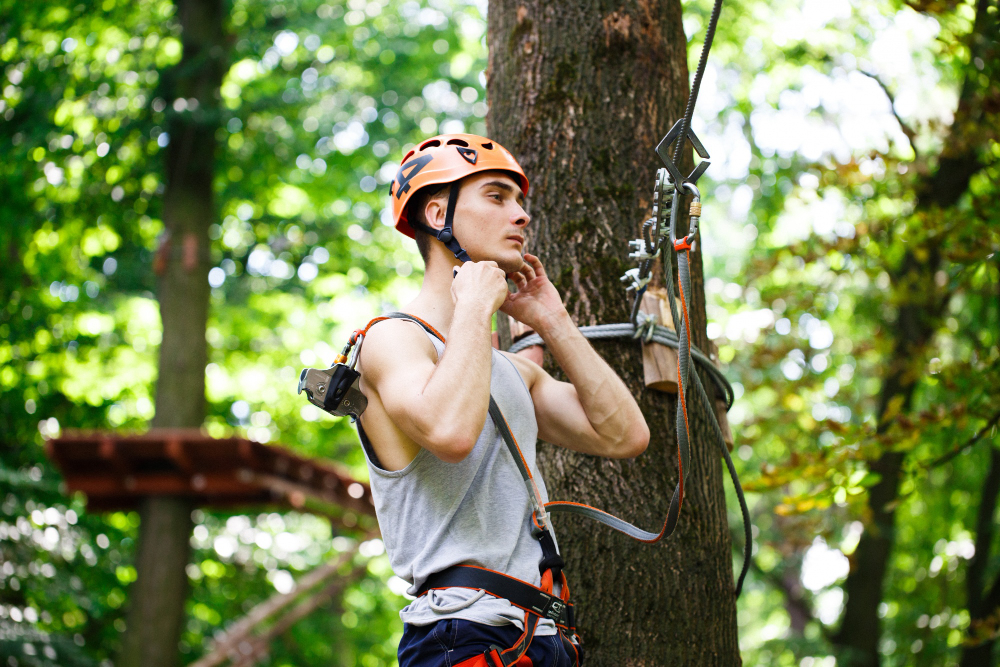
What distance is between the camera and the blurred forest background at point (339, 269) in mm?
8594

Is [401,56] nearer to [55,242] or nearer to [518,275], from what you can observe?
[55,242]

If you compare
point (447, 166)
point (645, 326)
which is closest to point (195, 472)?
point (645, 326)

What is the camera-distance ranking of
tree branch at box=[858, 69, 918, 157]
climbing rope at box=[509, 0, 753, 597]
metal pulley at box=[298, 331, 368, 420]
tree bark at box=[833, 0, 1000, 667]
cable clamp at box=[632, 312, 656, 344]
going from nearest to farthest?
1. metal pulley at box=[298, 331, 368, 420]
2. climbing rope at box=[509, 0, 753, 597]
3. cable clamp at box=[632, 312, 656, 344]
4. tree branch at box=[858, 69, 918, 157]
5. tree bark at box=[833, 0, 1000, 667]

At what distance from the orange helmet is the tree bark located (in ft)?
18.2

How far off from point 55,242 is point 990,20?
1082 centimetres

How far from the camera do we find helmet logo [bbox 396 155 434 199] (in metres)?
2.36

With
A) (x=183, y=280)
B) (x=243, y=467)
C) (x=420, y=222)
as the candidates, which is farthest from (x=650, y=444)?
(x=183, y=280)

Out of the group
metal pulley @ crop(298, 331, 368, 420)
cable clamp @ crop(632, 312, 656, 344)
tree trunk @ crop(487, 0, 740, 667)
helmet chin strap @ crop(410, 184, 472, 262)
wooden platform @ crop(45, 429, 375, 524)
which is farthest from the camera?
wooden platform @ crop(45, 429, 375, 524)

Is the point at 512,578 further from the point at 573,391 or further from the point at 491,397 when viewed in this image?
the point at 573,391

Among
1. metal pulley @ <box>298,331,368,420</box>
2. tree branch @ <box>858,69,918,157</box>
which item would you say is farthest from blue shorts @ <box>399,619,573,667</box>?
tree branch @ <box>858,69,918,157</box>

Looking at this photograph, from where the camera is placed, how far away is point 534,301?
7.83 feet

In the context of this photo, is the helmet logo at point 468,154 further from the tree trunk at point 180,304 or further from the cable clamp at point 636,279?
the tree trunk at point 180,304

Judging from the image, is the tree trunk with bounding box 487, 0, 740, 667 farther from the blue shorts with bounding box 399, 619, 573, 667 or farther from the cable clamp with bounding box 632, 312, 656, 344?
the blue shorts with bounding box 399, 619, 573, 667

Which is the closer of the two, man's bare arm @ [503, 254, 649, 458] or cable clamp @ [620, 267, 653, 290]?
man's bare arm @ [503, 254, 649, 458]
